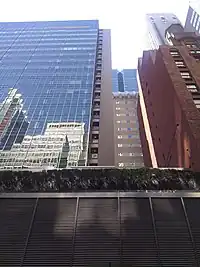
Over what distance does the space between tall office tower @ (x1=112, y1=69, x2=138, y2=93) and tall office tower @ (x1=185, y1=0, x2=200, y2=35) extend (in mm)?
42594

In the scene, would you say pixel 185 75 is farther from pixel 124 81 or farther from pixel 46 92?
pixel 124 81

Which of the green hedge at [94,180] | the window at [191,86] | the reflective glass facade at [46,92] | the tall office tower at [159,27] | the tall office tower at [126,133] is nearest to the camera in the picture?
the green hedge at [94,180]

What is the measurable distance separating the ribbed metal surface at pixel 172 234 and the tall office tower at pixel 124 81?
91317mm

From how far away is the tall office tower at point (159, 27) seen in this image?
66219 mm

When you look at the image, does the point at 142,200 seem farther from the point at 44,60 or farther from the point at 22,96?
the point at 44,60

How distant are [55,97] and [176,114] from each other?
2399cm

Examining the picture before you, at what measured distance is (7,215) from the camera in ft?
32.4

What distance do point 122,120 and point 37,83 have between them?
28.2 m

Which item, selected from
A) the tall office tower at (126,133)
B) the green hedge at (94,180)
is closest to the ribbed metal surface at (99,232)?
the green hedge at (94,180)

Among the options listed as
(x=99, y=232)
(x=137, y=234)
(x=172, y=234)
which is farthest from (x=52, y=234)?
(x=172, y=234)

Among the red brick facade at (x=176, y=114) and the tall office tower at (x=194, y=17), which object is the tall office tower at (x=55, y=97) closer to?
the red brick facade at (x=176, y=114)

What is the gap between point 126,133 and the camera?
66.6 meters

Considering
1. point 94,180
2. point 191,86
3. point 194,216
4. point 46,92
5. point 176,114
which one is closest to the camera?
point 194,216

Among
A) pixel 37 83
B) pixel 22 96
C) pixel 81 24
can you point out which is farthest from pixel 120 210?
pixel 81 24
